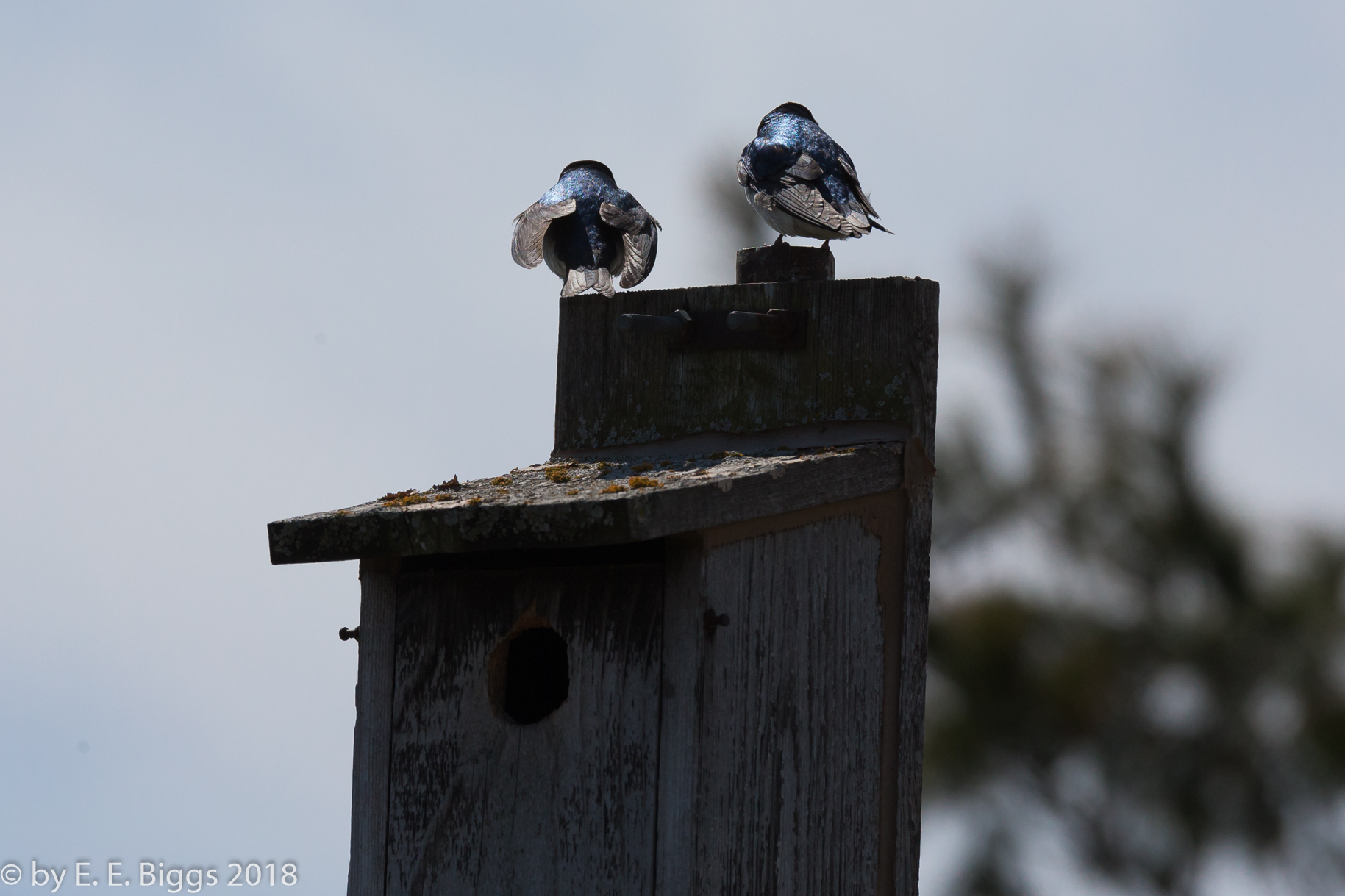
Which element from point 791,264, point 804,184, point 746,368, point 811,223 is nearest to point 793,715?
point 746,368

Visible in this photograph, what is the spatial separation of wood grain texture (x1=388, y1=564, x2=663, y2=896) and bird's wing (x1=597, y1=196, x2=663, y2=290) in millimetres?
1644

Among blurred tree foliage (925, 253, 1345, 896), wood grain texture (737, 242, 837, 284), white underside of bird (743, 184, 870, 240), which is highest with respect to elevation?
white underside of bird (743, 184, 870, 240)

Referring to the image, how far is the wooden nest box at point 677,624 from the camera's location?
261cm

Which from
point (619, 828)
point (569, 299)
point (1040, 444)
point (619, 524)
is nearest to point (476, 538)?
point (619, 524)

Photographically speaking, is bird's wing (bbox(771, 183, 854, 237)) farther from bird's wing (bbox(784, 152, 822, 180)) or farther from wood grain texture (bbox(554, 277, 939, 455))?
wood grain texture (bbox(554, 277, 939, 455))

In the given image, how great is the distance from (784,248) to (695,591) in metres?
0.96

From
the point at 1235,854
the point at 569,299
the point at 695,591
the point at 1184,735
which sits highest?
the point at 569,299

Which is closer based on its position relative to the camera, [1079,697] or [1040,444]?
[1079,697]

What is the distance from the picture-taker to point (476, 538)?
2654 millimetres

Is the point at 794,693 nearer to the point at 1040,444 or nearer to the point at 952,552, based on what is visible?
the point at 952,552

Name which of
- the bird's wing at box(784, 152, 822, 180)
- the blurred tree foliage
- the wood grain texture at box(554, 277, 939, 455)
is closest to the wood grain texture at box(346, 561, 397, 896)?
the wood grain texture at box(554, 277, 939, 455)

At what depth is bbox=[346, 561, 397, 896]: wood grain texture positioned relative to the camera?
114 inches

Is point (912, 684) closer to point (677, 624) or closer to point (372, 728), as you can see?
point (677, 624)

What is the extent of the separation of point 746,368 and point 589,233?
1.29m
